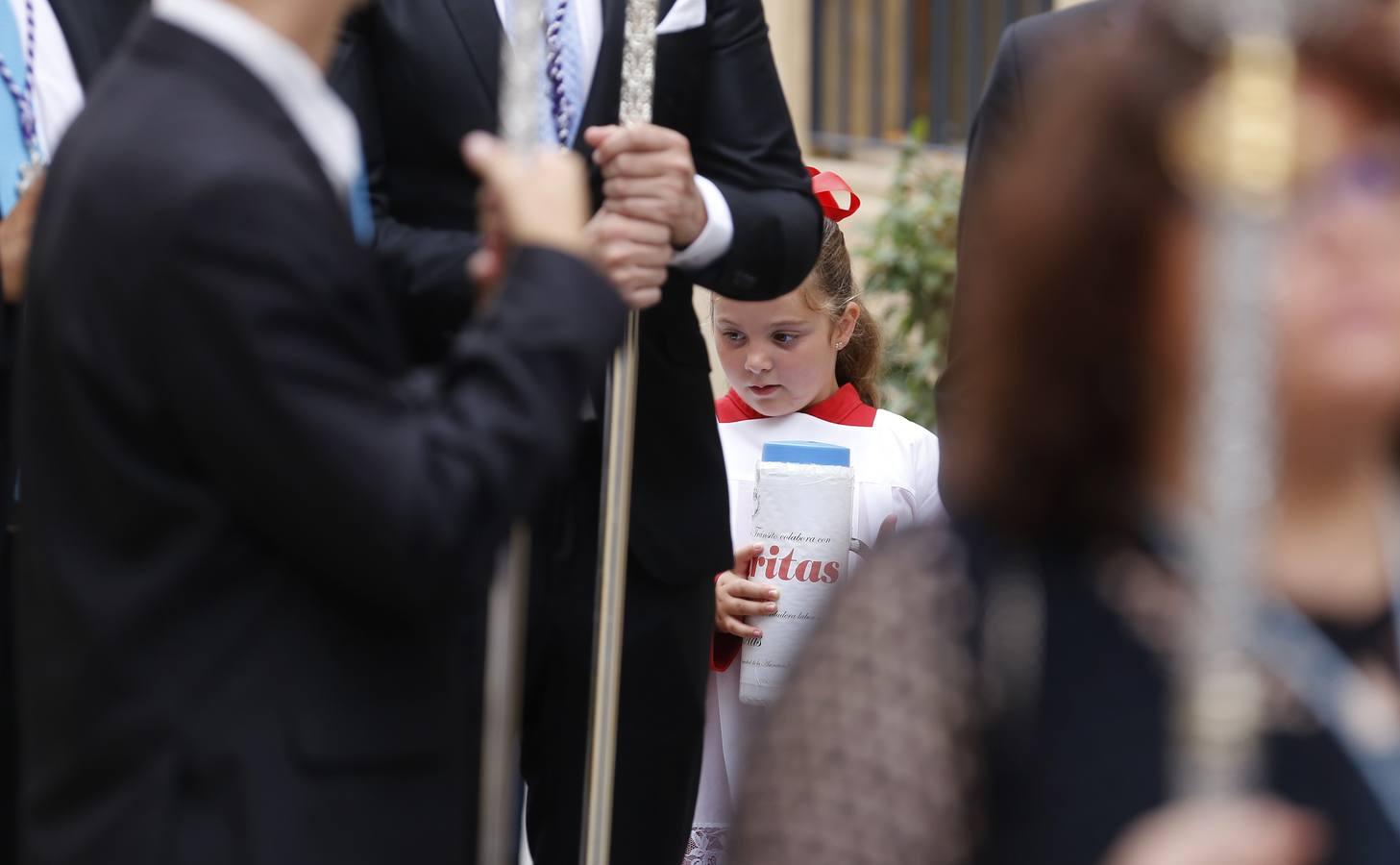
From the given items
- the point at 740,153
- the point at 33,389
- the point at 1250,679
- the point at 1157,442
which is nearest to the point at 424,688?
the point at 33,389

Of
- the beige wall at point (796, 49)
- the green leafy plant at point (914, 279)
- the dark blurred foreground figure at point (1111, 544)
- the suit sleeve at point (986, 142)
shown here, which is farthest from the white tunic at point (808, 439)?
the beige wall at point (796, 49)

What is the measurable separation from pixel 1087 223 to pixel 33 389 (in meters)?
1.00

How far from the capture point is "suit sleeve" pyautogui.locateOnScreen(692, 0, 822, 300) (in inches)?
115

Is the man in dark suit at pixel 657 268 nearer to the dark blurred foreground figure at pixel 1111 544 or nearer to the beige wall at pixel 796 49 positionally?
the dark blurred foreground figure at pixel 1111 544

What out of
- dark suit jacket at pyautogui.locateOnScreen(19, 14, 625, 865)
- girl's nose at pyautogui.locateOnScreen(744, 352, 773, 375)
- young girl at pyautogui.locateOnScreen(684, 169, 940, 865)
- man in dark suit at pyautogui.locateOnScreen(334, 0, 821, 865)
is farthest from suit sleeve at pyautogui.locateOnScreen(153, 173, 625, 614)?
girl's nose at pyautogui.locateOnScreen(744, 352, 773, 375)

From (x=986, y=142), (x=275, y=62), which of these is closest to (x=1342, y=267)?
(x=275, y=62)

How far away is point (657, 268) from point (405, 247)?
0.36 m

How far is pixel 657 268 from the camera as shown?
266 cm

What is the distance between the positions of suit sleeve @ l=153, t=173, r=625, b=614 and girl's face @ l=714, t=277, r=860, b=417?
240cm

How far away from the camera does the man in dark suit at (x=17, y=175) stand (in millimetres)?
2646

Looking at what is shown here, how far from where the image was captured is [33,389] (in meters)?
1.88

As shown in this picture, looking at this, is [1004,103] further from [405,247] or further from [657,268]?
[405,247]

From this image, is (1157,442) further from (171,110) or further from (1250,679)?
(171,110)

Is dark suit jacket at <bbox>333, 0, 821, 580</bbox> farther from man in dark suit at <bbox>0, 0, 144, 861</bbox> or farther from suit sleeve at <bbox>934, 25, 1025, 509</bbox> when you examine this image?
man in dark suit at <bbox>0, 0, 144, 861</bbox>
